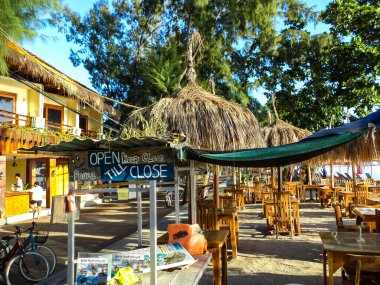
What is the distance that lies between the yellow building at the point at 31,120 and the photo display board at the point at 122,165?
681 centimetres

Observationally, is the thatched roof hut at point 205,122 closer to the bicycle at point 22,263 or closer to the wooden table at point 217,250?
the wooden table at point 217,250

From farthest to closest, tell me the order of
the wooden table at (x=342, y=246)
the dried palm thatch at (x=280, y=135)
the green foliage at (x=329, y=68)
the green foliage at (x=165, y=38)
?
the green foliage at (x=165, y=38) < the green foliage at (x=329, y=68) < the dried palm thatch at (x=280, y=135) < the wooden table at (x=342, y=246)

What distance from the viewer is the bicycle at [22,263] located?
19.3 feet

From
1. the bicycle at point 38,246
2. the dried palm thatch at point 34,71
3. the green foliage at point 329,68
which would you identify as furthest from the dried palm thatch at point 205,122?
the green foliage at point 329,68

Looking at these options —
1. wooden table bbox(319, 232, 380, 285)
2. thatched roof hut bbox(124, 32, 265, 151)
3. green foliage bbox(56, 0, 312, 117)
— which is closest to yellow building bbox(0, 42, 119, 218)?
thatched roof hut bbox(124, 32, 265, 151)

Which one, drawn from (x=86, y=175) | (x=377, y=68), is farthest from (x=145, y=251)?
(x=377, y=68)

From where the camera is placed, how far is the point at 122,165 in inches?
161

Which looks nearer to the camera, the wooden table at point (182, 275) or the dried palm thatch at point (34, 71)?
the wooden table at point (182, 275)

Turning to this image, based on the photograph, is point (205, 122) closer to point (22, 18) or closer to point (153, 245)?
point (153, 245)

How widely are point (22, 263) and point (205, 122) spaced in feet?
13.6

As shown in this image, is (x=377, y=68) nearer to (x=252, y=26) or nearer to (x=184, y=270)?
(x=252, y=26)

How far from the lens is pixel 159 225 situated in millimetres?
11000

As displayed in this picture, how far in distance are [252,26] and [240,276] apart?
63.0ft

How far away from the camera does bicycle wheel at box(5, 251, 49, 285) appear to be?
19.3ft
